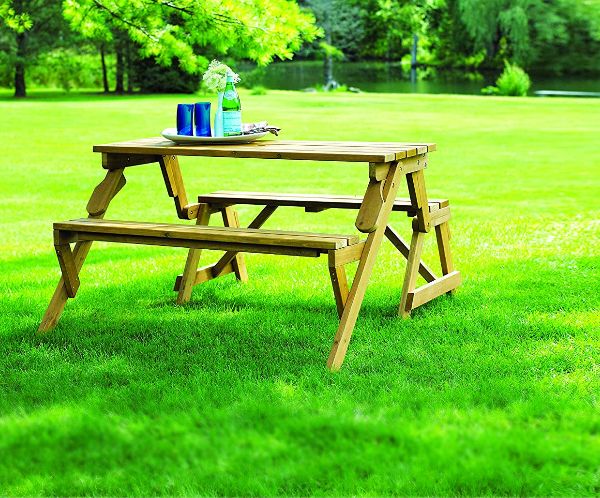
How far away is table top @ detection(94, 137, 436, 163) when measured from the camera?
4.72m

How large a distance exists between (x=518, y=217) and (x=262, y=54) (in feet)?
10.4

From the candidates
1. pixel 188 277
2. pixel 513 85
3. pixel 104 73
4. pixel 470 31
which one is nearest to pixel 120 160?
pixel 188 277

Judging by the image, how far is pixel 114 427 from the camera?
382 centimetres

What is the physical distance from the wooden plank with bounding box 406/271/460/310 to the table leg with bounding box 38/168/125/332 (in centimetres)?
168

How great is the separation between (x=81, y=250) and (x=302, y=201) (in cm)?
126

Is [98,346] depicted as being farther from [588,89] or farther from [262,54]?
[588,89]

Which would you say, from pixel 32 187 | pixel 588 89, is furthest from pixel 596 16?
pixel 32 187

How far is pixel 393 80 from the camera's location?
4803cm

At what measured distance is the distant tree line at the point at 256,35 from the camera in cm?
713

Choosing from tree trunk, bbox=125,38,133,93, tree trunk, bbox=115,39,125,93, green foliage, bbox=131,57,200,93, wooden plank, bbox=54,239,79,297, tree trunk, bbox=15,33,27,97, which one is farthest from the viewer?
tree trunk, bbox=115,39,125,93

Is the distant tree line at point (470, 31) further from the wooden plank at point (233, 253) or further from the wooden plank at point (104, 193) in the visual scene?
the wooden plank at point (104, 193)

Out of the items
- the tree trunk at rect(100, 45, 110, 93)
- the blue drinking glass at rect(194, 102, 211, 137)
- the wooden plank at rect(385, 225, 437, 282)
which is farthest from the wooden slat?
the tree trunk at rect(100, 45, 110, 93)

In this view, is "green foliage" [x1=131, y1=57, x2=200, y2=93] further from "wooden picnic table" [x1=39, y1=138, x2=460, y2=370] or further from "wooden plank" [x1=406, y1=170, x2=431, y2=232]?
"wooden plank" [x1=406, y1=170, x2=431, y2=232]

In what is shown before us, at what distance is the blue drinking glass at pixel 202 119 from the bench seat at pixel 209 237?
0.62 m
